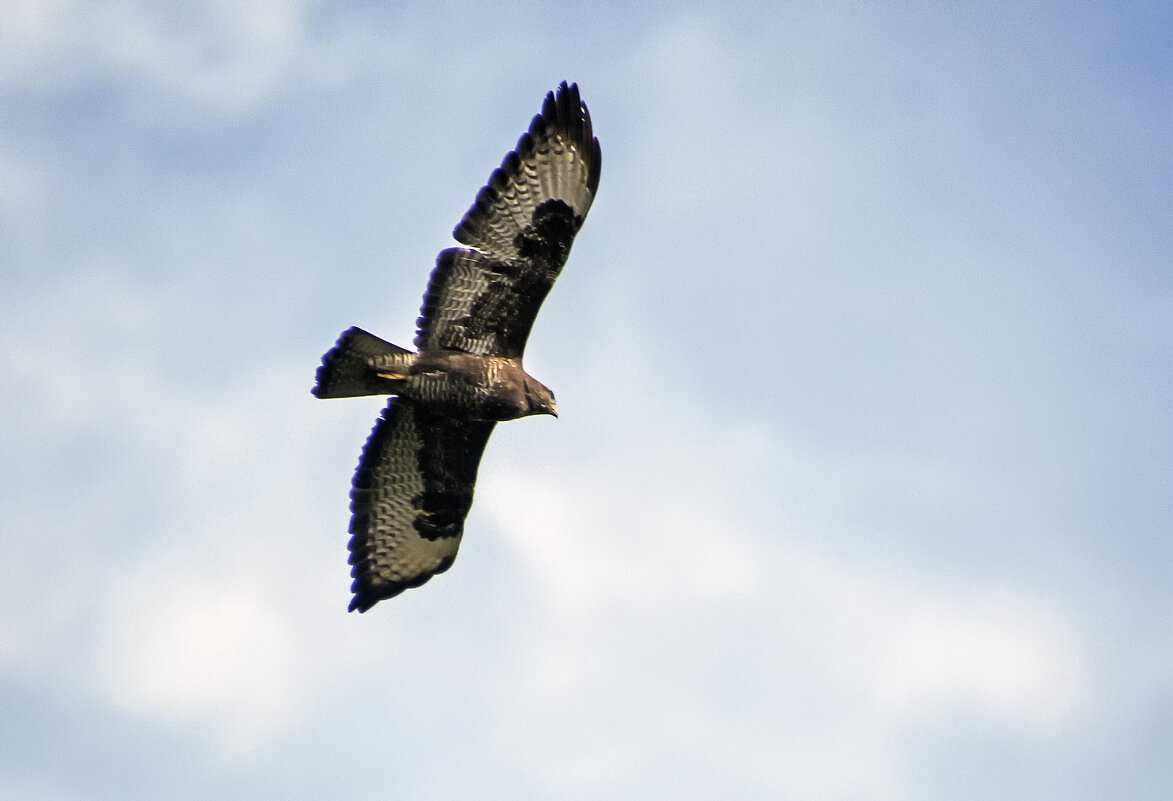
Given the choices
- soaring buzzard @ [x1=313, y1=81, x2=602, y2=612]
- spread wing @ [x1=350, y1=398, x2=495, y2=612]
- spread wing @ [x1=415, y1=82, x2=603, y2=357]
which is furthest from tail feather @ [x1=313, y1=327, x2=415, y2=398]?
spread wing @ [x1=350, y1=398, x2=495, y2=612]

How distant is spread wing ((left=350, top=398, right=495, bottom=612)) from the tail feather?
1.05m

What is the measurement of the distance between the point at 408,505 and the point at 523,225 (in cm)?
278

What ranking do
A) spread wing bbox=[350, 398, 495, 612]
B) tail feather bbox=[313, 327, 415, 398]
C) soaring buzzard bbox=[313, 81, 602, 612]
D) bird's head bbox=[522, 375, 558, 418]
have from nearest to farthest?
1. tail feather bbox=[313, 327, 415, 398]
2. soaring buzzard bbox=[313, 81, 602, 612]
3. bird's head bbox=[522, 375, 558, 418]
4. spread wing bbox=[350, 398, 495, 612]

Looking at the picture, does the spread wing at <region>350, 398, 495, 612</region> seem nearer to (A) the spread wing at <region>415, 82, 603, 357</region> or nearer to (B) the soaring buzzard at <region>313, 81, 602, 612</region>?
(B) the soaring buzzard at <region>313, 81, 602, 612</region>

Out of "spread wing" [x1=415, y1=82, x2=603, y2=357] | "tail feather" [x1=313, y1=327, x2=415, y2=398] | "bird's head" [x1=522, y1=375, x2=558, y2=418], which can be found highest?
"spread wing" [x1=415, y1=82, x2=603, y2=357]

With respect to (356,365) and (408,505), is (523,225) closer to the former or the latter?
(356,365)

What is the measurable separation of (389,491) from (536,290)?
7.75ft

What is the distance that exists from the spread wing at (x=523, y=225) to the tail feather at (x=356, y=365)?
50 centimetres

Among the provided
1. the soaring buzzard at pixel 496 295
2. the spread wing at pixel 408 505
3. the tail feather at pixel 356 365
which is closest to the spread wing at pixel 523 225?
Result: the soaring buzzard at pixel 496 295

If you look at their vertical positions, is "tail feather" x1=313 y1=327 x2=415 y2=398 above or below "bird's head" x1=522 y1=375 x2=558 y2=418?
below

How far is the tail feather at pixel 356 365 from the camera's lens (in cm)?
1070

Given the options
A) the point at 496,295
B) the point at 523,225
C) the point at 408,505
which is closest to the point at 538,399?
the point at 496,295

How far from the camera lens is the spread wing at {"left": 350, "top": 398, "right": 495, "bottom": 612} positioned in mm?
12023

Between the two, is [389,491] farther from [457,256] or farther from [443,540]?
[457,256]
